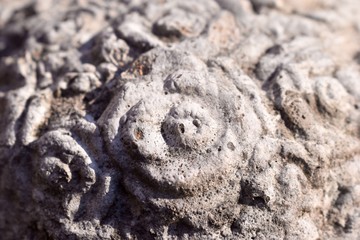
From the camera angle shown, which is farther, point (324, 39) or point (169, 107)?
point (324, 39)

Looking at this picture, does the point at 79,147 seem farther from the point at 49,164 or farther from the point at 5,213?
the point at 5,213

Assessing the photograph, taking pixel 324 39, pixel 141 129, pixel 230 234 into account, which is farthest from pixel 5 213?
pixel 324 39

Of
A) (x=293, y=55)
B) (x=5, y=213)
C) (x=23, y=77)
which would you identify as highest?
(x=293, y=55)

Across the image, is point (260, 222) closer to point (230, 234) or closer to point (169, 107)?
point (230, 234)

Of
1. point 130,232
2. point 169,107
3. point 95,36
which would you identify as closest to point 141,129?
point 169,107

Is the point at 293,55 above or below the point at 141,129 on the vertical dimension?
above

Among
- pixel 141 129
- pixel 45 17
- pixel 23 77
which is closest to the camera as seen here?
pixel 141 129

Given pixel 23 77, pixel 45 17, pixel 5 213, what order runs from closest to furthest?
pixel 5 213, pixel 23 77, pixel 45 17
